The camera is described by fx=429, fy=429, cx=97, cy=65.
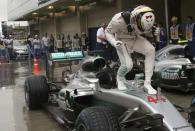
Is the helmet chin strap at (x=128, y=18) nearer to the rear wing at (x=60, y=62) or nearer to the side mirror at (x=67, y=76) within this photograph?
the side mirror at (x=67, y=76)

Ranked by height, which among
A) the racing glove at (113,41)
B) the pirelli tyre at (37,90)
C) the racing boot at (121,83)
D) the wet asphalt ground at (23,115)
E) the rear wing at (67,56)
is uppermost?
the racing glove at (113,41)

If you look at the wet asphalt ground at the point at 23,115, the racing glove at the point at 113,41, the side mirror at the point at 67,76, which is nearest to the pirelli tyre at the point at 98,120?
the racing glove at the point at 113,41

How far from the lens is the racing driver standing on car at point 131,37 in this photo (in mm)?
5434

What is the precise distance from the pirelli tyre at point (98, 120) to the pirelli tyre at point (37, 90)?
331 centimetres

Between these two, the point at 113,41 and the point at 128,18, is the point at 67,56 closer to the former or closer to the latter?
the point at 113,41

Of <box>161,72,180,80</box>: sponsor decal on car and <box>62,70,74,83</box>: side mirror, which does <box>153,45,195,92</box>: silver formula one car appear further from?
<box>62,70,74,83</box>: side mirror

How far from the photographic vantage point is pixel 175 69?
9117mm

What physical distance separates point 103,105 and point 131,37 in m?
1.02

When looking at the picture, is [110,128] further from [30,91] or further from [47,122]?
[30,91]

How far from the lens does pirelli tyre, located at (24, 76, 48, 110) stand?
8.05 metres

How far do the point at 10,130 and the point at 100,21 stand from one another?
21.1 meters

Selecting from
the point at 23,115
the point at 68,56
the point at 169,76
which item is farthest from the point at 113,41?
the point at 169,76

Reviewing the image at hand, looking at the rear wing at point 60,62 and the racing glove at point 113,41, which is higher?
the racing glove at point 113,41

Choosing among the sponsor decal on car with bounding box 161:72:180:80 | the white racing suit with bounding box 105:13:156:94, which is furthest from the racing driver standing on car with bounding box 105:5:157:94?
the sponsor decal on car with bounding box 161:72:180:80
